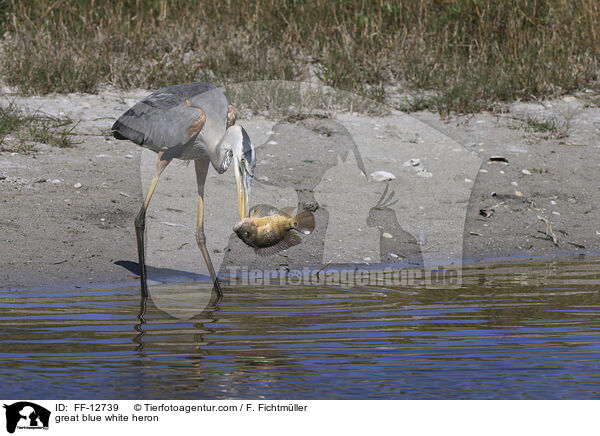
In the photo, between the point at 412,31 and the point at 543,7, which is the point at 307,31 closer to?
the point at 412,31

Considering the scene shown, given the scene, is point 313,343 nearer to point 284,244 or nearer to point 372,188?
point 284,244

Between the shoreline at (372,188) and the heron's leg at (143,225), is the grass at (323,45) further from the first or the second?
the heron's leg at (143,225)

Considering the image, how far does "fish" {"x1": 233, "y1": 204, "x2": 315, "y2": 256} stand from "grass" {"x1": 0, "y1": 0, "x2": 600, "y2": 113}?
444cm

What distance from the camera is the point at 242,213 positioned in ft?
15.1

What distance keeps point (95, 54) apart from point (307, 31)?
2.12m

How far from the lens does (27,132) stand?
753 cm

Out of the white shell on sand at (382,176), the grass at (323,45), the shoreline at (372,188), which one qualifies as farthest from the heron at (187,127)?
the grass at (323,45)

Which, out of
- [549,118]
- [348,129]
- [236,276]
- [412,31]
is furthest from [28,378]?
[412,31]

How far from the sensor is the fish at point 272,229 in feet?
14.5

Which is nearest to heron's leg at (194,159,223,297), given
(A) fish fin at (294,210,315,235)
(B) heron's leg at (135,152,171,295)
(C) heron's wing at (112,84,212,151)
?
(B) heron's leg at (135,152,171,295)

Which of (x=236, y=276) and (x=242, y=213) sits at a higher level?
(x=242, y=213)

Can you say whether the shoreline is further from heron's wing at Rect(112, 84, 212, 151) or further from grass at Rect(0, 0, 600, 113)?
heron's wing at Rect(112, 84, 212, 151)

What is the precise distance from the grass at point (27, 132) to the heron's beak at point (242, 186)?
113 inches

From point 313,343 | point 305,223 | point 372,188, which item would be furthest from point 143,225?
point 372,188
